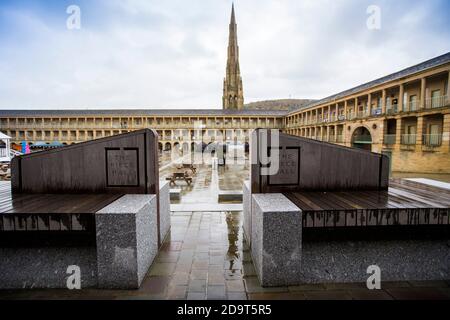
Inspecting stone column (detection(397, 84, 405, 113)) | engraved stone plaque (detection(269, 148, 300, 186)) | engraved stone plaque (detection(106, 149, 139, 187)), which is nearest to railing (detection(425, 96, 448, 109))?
stone column (detection(397, 84, 405, 113))

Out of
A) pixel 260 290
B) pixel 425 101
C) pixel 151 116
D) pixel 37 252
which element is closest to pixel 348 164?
pixel 260 290

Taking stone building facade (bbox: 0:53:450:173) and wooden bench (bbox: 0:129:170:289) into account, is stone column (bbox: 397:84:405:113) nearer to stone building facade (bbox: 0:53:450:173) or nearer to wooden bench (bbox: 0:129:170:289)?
stone building facade (bbox: 0:53:450:173)

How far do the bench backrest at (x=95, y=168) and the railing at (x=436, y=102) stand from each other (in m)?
23.7

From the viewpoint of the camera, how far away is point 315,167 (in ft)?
13.9

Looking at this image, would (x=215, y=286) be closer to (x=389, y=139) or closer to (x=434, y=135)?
(x=434, y=135)

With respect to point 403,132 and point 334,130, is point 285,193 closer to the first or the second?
point 403,132

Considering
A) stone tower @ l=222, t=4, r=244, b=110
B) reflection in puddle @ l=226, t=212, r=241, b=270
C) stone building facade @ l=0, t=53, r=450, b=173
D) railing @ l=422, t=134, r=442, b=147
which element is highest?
stone tower @ l=222, t=4, r=244, b=110

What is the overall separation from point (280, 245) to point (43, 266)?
3.26 meters

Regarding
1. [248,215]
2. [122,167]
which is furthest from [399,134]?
[122,167]

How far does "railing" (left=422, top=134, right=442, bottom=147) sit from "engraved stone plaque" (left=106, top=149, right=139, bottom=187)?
23.3 meters

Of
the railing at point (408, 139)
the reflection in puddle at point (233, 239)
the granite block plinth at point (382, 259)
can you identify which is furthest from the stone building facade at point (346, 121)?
the reflection in puddle at point (233, 239)

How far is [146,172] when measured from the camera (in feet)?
13.4

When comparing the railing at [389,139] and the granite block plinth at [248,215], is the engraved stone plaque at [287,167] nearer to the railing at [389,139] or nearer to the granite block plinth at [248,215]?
the granite block plinth at [248,215]

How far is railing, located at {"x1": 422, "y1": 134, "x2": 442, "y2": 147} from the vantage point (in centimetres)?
1914
